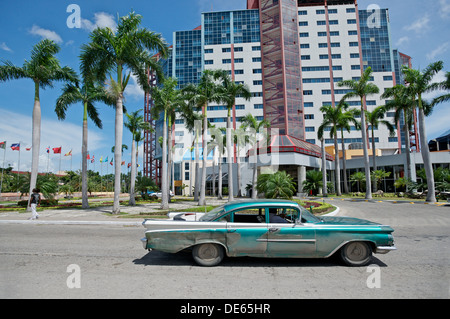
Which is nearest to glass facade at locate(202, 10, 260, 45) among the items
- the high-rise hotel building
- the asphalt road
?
the high-rise hotel building

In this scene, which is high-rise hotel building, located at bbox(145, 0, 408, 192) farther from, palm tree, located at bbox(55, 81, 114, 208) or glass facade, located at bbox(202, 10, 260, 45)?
palm tree, located at bbox(55, 81, 114, 208)

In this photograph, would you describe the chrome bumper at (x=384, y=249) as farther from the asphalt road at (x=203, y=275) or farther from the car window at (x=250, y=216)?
the car window at (x=250, y=216)

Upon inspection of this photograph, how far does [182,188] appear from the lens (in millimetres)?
61094

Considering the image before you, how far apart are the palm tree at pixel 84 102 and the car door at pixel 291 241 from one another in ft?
63.8

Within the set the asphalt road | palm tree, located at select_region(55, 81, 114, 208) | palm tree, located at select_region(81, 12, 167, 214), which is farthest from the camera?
palm tree, located at select_region(55, 81, 114, 208)

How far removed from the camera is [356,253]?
5250 millimetres

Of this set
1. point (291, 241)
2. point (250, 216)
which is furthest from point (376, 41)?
point (291, 241)

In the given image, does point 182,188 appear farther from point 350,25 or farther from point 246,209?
point 350,25

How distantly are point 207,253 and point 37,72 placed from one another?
20.7 meters

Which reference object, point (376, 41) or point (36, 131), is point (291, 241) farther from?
→ point (376, 41)

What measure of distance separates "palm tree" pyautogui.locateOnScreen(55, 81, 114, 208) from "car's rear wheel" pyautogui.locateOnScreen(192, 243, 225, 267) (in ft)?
59.9

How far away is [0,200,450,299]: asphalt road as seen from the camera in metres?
3.92
